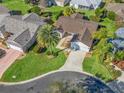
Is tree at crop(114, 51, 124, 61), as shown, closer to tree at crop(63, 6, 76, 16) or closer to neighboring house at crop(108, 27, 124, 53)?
neighboring house at crop(108, 27, 124, 53)

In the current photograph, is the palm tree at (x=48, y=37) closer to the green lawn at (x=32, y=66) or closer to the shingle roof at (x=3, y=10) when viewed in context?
the green lawn at (x=32, y=66)

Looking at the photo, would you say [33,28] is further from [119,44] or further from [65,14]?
[119,44]

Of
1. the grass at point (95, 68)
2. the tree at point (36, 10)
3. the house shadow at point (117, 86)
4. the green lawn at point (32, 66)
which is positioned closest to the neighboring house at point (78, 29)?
the grass at point (95, 68)

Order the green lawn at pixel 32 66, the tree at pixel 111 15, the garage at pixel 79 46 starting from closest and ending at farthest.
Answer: the green lawn at pixel 32 66 < the garage at pixel 79 46 < the tree at pixel 111 15

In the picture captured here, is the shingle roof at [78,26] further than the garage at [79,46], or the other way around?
the shingle roof at [78,26]

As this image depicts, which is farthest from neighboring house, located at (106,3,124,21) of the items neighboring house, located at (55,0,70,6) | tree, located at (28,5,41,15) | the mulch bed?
tree, located at (28,5,41,15)

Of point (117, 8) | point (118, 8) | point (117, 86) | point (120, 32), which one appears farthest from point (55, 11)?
point (117, 86)

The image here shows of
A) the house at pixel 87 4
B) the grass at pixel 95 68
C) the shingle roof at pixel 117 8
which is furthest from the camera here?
the house at pixel 87 4
